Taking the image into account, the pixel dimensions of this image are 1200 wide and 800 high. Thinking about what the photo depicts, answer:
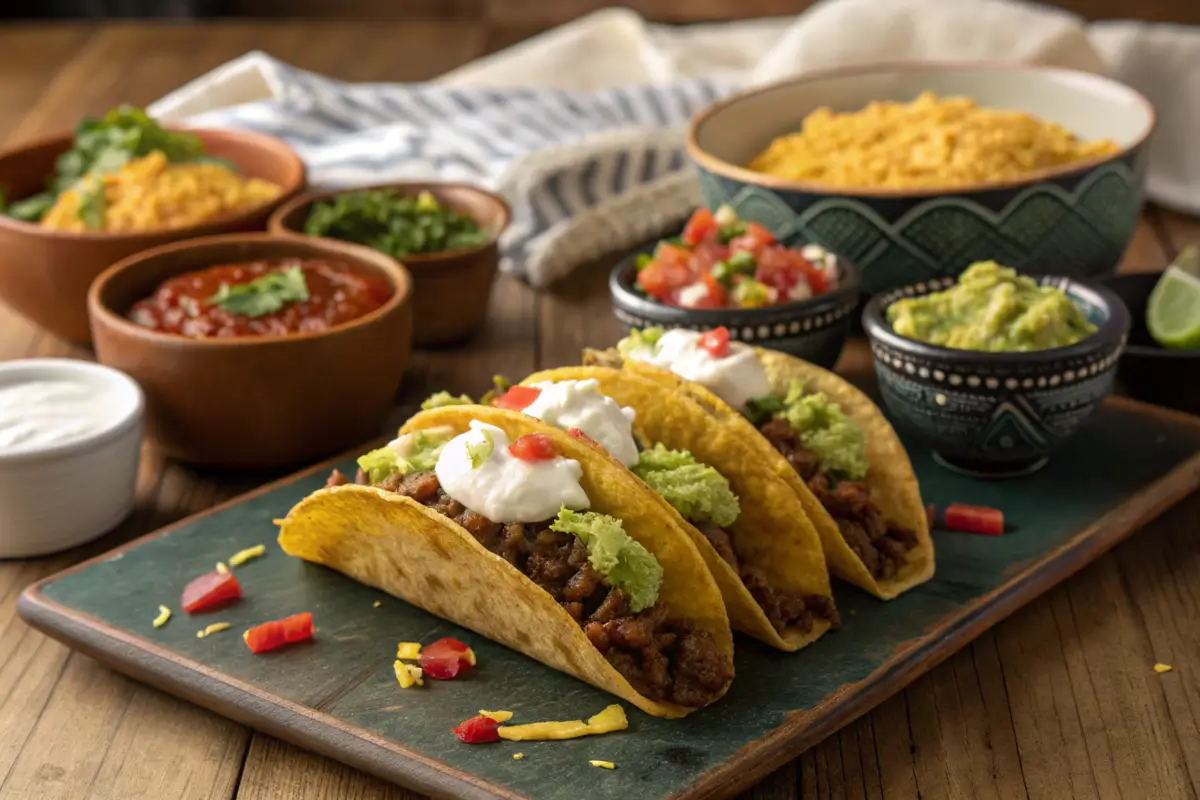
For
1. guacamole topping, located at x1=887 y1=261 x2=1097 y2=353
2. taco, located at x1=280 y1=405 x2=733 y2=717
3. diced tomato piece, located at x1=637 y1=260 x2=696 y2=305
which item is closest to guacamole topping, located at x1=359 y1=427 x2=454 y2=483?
taco, located at x1=280 y1=405 x2=733 y2=717

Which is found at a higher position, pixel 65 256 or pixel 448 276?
pixel 65 256

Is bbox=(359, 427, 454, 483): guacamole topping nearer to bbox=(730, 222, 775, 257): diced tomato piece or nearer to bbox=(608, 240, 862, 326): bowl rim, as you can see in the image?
bbox=(608, 240, 862, 326): bowl rim

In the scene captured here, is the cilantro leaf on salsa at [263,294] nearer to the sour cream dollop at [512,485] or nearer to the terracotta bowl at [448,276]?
the terracotta bowl at [448,276]

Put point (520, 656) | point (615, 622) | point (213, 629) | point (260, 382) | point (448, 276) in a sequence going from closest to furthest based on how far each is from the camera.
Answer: point (615, 622)
point (520, 656)
point (213, 629)
point (260, 382)
point (448, 276)

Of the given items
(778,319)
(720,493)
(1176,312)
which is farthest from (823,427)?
(1176,312)

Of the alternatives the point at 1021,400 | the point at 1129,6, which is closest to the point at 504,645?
the point at 1021,400

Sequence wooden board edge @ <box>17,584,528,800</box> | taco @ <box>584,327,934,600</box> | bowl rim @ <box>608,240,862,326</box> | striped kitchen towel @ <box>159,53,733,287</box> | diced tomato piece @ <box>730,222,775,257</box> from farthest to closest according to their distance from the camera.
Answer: striped kitchen towel @ <box>159,53,733,287</box> → diced tomato piece @ <box>730,222,775,257</box> → bowl rim @ <box>608,240,862,326</box> → taco @ <box>584,327,934,600</box> → wooden board edge @ <box>17,584,528,800</box>

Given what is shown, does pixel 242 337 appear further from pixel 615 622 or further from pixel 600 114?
pixel 600 114
